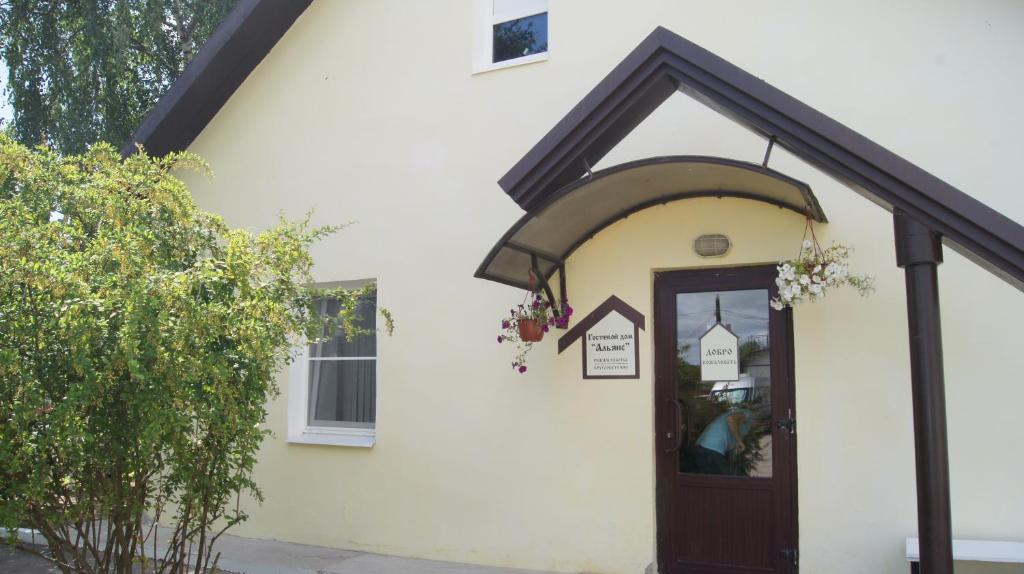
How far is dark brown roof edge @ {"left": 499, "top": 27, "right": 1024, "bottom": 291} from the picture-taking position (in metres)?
3.84

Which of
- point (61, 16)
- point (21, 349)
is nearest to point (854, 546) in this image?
point (21, 349)

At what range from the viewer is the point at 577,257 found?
21.9ft

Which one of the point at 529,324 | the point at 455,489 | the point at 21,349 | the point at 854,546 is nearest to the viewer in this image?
the point at 21,349

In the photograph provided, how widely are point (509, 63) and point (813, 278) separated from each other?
314cm

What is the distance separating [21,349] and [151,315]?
83cm

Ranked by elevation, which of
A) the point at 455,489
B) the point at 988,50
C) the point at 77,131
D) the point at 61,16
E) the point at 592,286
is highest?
the point at 61,16

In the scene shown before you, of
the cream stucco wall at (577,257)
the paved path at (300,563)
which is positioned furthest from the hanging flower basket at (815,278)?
the paved path at (300,563)

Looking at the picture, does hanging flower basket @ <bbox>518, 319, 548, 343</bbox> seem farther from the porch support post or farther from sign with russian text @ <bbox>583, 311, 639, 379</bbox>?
the porch support post

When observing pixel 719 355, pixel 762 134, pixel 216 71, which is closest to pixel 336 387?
pixel 216 71

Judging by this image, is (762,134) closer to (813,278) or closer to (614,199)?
(813,278)

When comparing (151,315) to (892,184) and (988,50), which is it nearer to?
(892,184)

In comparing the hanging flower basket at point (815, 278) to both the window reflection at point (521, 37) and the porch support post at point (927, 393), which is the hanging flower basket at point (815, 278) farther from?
the window reflection at point (521, 37)

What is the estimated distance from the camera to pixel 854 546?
5543 mm

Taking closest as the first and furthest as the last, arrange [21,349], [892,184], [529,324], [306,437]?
[892,184] < [21,349] < [529,324] < [306,437]
